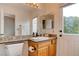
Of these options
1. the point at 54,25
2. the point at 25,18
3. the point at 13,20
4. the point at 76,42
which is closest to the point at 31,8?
the point at 25,18

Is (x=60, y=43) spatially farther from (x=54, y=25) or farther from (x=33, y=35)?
(x=33, y=35)

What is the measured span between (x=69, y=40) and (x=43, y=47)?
744mm

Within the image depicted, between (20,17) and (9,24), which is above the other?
(20,17)

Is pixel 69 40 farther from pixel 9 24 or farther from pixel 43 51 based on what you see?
pixel 9 24

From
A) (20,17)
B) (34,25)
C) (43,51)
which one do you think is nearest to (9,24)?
(20,17)

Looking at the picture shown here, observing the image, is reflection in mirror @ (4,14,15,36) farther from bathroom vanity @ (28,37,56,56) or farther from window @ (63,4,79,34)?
window @ (63,4,79,34)

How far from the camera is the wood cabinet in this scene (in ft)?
10.2

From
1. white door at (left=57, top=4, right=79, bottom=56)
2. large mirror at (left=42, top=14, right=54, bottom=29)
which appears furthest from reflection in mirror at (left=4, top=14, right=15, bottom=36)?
white door at (left=57, top=4, right=79, bottom=56)

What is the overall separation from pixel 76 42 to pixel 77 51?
25 centimetres

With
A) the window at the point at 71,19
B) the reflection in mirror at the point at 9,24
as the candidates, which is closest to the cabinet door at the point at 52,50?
the window at the point at 71,19

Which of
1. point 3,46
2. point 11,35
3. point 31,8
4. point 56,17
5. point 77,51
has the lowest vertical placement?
point 77,51

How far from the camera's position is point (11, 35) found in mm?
3080

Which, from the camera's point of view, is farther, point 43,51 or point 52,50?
point 52,50

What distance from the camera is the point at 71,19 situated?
338cm
